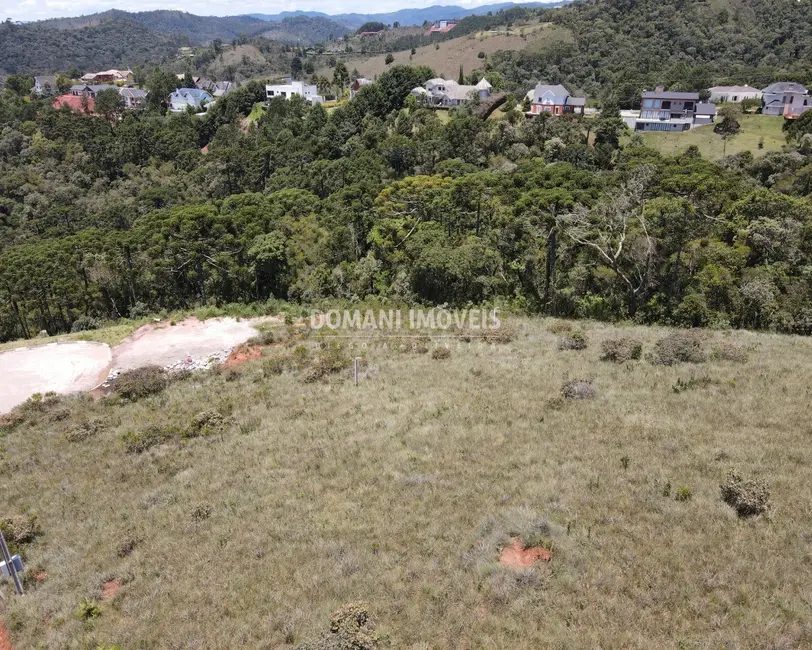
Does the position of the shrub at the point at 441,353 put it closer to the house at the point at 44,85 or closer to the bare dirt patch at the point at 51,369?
the bare dirt patch at the point at 51,369

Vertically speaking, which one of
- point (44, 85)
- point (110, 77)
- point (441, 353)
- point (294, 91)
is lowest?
point (441, 353)

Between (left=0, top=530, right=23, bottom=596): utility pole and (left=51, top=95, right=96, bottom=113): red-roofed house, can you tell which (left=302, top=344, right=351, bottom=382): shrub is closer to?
(left=0, top=530, right=23, bottom=596): utility pole

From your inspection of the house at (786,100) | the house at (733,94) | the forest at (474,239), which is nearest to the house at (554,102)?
the forest at (474,239)

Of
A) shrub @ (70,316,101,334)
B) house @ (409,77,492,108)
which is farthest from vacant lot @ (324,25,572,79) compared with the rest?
shrub @ (70,316,101,334)

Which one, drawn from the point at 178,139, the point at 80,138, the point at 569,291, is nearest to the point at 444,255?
the point at 569,291

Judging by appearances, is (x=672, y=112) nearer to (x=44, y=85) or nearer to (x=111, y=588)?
(x=111, y=588)

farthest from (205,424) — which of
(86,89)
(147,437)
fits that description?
(86,89)
